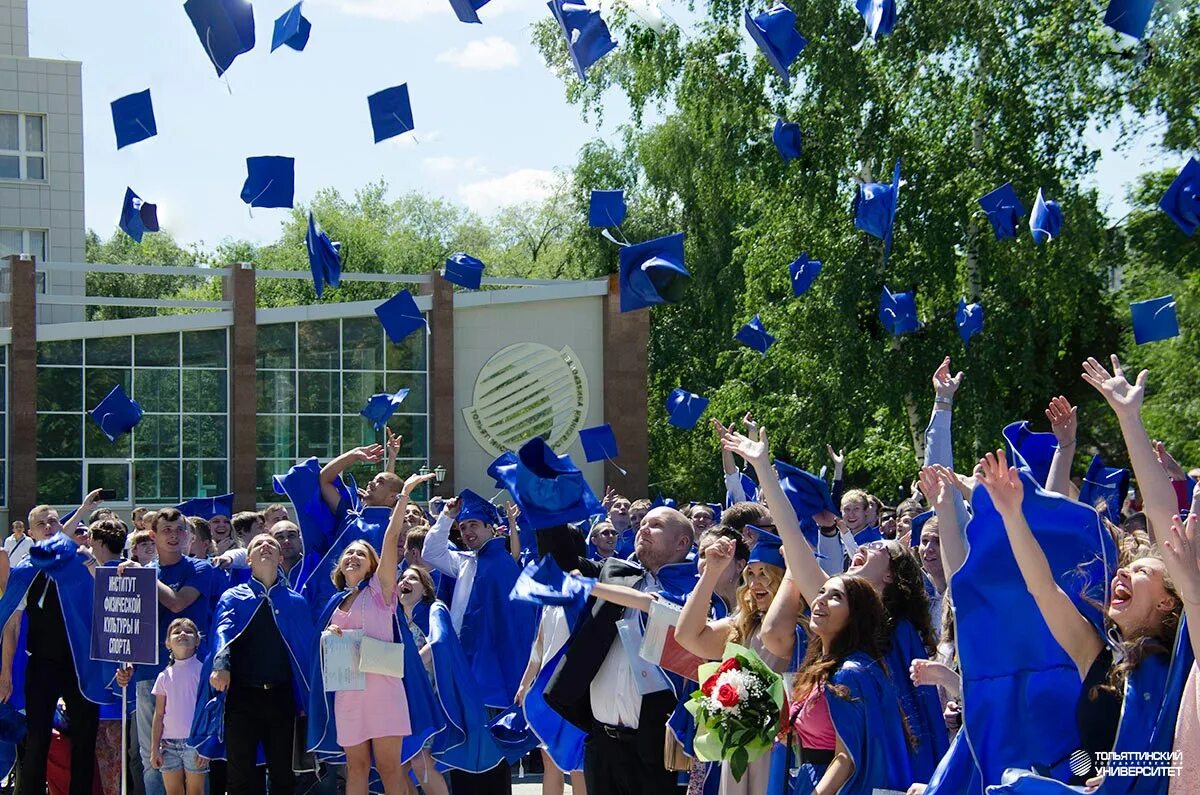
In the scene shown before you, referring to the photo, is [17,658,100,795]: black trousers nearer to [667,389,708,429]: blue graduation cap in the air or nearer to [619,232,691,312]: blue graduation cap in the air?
[619,232,691,312]: blue graduation cap in the air

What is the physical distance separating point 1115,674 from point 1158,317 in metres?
15.6

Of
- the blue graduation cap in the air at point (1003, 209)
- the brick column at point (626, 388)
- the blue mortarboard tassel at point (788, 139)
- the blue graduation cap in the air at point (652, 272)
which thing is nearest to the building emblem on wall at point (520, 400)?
the brick column at point (626, 388)

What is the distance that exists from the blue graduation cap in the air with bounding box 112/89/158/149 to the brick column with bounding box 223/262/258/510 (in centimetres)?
1386

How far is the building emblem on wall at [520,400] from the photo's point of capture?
32.9 m

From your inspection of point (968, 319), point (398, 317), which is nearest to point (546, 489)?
point (968, 319)

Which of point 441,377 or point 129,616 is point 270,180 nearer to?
point 129,616

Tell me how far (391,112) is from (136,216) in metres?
4.71

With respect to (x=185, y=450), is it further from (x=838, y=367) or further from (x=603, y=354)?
(x=838, y=367)

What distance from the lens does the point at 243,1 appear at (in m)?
13.0

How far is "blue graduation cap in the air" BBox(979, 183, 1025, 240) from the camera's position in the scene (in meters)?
21.5

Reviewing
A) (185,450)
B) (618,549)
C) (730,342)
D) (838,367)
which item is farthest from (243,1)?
(730,342)

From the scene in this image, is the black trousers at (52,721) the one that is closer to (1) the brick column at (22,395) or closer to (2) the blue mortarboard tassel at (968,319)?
(2) the blue mortarboard tassel at (968,319)

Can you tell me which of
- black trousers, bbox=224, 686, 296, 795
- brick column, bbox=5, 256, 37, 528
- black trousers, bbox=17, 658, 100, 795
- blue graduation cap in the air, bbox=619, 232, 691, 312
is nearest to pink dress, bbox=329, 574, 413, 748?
black trousers, bbox=224, 686, 296, 795

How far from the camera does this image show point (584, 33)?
14.8 meters
